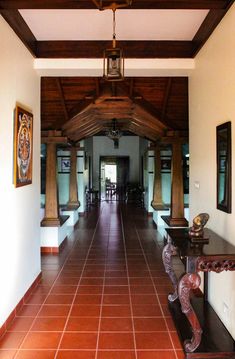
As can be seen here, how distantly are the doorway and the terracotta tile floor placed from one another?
9.24m

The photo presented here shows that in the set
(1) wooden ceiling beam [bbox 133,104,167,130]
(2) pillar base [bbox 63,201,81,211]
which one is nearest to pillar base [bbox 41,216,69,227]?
(2) pillar base [bbox 63,201,81,211]

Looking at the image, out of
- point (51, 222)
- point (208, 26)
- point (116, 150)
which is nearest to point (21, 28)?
point (208, 26)

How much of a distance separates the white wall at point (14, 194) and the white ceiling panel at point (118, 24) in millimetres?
308

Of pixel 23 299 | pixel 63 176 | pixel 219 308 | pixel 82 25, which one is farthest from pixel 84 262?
pixel 63 176

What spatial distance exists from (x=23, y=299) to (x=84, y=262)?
5.69 feet

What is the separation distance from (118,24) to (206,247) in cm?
232

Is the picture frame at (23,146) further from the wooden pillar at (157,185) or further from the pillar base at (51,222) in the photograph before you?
the wooden pillar at (157,185)

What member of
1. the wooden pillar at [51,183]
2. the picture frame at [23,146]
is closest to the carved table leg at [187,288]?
the picture frame at [23,146]

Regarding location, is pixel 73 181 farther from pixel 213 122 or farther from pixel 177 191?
pixel 213 122

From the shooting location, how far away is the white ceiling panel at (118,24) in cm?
304

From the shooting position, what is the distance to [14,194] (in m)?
3.06

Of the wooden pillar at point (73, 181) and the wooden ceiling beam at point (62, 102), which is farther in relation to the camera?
the wooden pillar at point (73, 181)

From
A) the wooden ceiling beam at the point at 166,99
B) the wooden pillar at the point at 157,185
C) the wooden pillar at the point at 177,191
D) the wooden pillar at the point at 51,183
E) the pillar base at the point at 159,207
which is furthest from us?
the wooden pillar at the point at 157,185

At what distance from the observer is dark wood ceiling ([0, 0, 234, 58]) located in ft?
8.63
